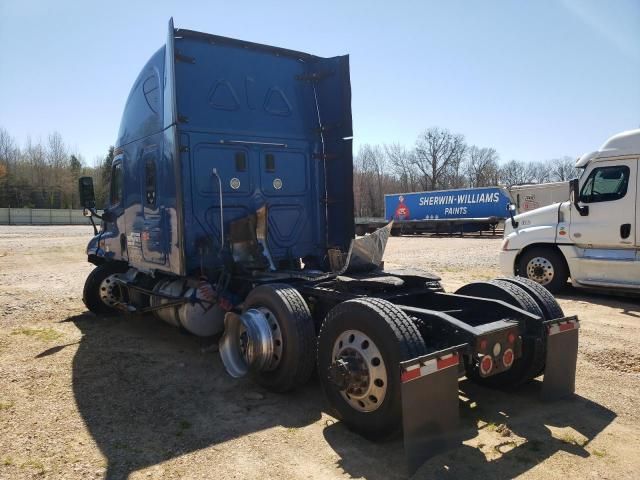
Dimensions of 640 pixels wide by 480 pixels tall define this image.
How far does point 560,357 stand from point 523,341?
1.08 ft

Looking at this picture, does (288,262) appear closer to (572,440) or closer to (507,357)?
(507,357)

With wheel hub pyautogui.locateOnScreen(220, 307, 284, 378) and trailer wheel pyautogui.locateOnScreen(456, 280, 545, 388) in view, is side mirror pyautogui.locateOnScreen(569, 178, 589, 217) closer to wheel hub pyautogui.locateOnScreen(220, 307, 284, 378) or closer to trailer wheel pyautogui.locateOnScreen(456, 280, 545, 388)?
trailer wheel pyautogui.locateOnScreen(456, 280, 545, 388)

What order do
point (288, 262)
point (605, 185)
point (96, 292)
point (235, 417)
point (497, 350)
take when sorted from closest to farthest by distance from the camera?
1. point (497, 350)
2. point (235, 417)
3. point (288, 262)
4. point (96, 292)
5. point (605, 185)

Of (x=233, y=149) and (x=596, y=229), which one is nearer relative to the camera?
(x=233, y=149)

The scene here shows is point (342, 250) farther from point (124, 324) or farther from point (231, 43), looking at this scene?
point (124, 324)

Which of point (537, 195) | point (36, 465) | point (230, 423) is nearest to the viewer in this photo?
point (36, 465)

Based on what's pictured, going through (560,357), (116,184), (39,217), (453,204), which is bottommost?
(560,357)

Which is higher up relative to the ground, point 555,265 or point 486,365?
point 486,365

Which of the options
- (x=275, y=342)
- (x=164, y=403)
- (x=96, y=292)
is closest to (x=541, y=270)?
(x=275, y=342)

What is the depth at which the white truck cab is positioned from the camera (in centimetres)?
848

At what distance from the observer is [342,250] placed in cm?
664

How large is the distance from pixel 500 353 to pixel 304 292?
76.5 inches

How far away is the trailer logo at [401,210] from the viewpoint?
112 ft

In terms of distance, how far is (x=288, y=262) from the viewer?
20.9 feet
